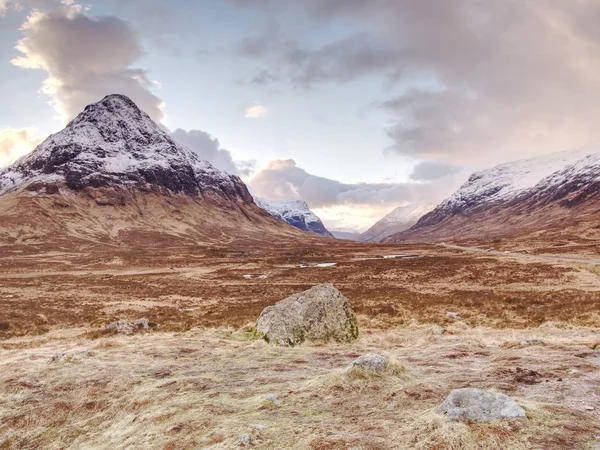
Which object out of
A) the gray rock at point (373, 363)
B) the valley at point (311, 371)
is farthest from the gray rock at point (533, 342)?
the gray rock at point (373, 363)

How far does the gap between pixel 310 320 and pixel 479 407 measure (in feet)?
41.2

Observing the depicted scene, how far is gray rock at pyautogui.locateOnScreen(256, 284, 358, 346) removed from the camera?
1916cm

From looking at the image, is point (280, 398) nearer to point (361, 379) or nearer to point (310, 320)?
point (361, 379)

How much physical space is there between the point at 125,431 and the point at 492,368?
10.2 metres

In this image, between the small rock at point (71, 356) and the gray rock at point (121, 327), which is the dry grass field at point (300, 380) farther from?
the gray rock at point (121, 327)

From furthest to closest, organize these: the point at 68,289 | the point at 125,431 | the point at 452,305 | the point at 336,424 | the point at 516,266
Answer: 1. the point at 516,266
2. the point at 68,289
3. the point at 452,305
4. the point at 125,431
5. the point at 336,424

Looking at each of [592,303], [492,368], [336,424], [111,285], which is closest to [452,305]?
[592,303]

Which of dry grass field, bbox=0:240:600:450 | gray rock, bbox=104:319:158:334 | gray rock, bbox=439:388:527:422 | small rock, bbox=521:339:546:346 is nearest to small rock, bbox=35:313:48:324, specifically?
dry grass field, bbox=0:240:600:450

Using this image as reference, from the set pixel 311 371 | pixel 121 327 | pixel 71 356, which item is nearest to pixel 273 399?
pixel 311 371

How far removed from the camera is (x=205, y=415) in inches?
368

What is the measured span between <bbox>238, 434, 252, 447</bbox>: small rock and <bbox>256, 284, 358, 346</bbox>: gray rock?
10966 millimetres

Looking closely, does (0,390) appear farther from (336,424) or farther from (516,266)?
(516,266)

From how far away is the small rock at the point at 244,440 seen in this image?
756 centimetres

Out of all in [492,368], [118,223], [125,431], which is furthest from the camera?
[118,223]
